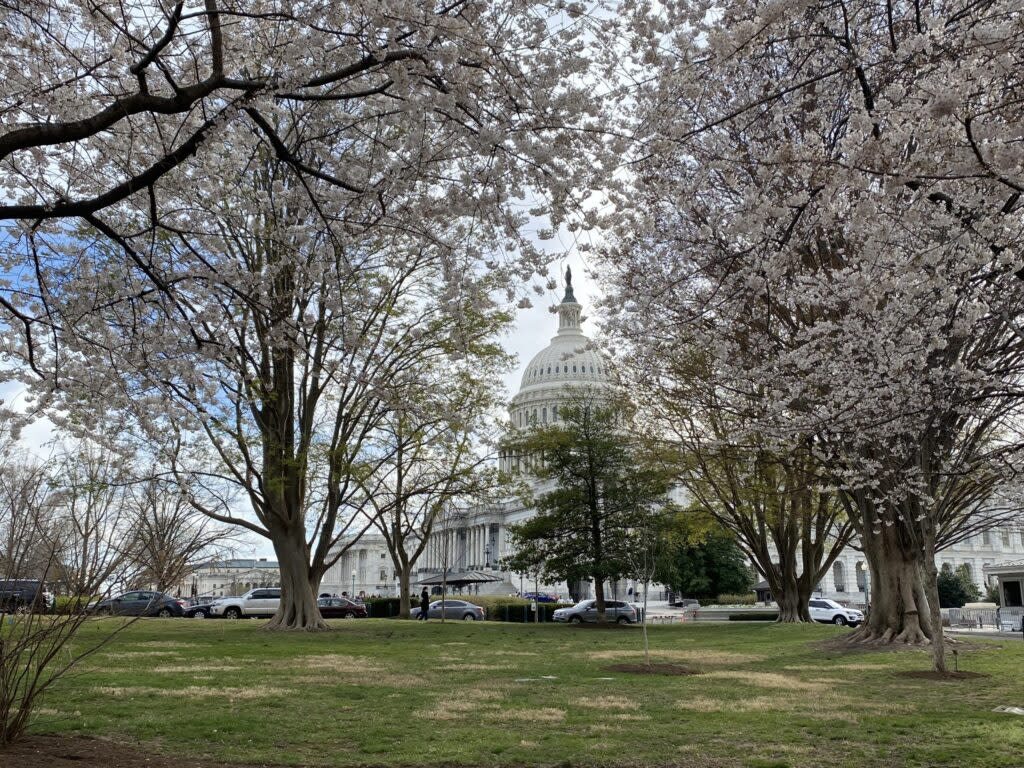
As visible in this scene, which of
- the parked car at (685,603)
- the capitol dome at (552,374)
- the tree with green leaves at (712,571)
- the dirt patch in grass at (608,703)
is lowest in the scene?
the dirt patch in grass at (608,703)

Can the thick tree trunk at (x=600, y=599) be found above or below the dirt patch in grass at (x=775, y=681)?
above

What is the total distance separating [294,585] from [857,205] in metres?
22.0

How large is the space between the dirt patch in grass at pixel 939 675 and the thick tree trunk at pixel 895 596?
207 inches

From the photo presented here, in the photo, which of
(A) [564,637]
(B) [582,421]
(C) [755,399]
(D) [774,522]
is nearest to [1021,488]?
(C) [755,399]

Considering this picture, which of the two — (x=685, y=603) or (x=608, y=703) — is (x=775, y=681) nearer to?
(x=608, y=703)

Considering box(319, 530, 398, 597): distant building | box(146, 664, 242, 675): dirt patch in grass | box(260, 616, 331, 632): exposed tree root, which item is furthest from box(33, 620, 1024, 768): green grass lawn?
box(319, 530, 398, 597): distant building

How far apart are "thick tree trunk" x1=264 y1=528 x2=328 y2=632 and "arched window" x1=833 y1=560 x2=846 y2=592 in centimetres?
7832

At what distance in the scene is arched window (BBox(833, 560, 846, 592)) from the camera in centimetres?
9200

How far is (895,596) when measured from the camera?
19.2 meters

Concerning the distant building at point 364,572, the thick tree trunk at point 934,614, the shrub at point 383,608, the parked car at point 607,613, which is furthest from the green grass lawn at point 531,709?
the distant building at point 364,572

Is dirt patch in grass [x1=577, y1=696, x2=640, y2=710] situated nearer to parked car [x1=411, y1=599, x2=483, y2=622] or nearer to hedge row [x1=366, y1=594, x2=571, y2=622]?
hedge row [x1=366, y1=594, x2=571, y2=622]

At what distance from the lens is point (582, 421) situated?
113ft

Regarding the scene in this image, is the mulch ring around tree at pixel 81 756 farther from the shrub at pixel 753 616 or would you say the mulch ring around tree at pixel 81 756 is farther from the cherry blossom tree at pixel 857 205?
the shrub at pixel 753 616

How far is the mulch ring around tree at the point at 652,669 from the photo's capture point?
45.2 feet
